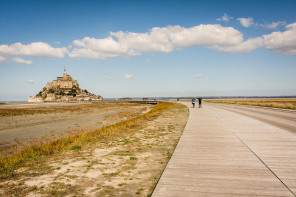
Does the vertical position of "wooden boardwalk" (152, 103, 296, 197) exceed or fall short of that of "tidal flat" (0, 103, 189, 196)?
it exceeds it

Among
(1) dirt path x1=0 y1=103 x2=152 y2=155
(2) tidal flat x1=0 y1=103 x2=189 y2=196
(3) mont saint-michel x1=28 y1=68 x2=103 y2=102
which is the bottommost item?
(1) dirt path x1=0 y1=103 x2=152 y2=155

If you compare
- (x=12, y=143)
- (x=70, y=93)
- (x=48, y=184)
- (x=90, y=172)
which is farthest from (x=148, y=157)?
(x=70, y=93)

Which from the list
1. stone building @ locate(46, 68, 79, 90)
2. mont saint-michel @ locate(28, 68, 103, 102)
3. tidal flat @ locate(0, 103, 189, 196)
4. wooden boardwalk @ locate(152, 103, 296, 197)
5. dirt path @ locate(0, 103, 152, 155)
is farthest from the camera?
stone building @ locate(46, 68, 79, 90)

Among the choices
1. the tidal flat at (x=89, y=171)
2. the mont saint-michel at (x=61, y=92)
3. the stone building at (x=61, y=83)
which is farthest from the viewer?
the stone building at (x=61, y=83)

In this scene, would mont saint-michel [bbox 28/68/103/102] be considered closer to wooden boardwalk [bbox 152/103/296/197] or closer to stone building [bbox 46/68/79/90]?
stone building [bbox 46/68/79/90]

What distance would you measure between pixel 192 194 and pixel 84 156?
15.1 ft

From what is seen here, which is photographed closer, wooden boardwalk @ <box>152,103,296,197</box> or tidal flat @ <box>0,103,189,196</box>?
wooden boardwalk @ <box>152,103,296,197</box>

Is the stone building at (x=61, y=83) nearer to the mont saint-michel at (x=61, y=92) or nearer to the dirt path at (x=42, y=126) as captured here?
the mont saint-michel at (x=61, y=92)

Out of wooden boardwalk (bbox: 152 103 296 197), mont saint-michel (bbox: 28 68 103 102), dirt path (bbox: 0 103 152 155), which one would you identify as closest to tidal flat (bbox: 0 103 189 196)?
wooden boardwalk (bbox: 152 103 296 197)

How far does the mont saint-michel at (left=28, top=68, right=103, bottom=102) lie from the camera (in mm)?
169000

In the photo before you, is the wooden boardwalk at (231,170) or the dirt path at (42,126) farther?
the dirt path at (42,126)

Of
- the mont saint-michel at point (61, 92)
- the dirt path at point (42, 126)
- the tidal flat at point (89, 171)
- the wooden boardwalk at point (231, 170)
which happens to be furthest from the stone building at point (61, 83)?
the wooden boardwalk at point (231, 170)

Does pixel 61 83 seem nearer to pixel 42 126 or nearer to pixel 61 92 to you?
pixel 61 92

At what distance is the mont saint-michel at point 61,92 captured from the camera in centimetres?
16900
